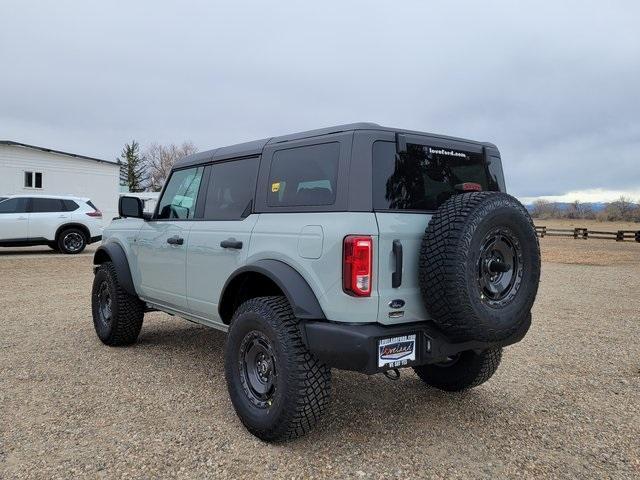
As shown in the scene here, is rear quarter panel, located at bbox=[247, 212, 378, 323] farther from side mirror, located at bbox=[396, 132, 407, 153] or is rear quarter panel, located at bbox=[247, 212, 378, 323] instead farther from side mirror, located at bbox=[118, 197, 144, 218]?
side mirror, located at bbox=[118, 197, 144, 218]

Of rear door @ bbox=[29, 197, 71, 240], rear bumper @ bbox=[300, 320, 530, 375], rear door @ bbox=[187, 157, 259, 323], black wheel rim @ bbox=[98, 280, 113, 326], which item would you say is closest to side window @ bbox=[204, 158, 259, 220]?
rear door @ bbox=[187, 157, 259, 323]

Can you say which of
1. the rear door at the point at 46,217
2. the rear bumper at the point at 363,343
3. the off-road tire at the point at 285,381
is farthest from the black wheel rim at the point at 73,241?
the rear bumper at the point at 363,343

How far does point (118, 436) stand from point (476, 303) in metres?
2.34

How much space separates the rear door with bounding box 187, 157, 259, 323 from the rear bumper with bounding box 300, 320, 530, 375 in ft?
2.97

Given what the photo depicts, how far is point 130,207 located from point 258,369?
2140 millimetres

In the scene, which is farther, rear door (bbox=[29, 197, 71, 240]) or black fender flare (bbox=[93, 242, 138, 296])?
rear door (bbox=[29, 197, 71, 240])

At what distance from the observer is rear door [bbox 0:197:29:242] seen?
46.3 ft

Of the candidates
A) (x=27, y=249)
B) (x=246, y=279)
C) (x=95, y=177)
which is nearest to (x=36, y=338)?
(x=246, y=279)

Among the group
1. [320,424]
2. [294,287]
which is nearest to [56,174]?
[320,424]

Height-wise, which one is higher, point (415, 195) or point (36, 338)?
point (415, 195)

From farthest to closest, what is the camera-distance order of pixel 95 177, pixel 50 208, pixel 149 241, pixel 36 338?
pixel 95 177, pixel 50 208, pixel 36 338, pixel 149 241

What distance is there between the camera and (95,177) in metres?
26.6

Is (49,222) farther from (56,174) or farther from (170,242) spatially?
(170,242)

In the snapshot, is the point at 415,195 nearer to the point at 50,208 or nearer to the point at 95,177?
the point at 50,208
